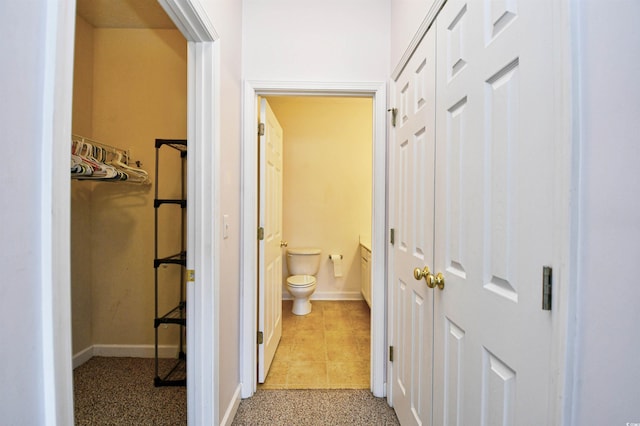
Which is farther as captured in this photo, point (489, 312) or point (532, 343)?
point (489, 312)

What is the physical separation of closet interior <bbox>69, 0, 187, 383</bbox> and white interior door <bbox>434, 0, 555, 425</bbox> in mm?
1994

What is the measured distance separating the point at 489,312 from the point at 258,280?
156cm

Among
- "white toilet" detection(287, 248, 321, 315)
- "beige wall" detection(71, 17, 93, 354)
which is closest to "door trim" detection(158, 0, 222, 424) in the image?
"beige wall" detection(71, 17, 93, 354)

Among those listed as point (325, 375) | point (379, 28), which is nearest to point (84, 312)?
point (325, 375)

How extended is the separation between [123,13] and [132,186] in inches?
51.6

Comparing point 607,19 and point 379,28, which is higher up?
point 379,28

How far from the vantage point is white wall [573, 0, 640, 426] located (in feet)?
1.55

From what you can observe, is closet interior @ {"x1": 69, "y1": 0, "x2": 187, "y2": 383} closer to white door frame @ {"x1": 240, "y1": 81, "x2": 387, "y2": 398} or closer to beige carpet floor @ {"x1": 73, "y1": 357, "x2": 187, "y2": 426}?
beige carpet floor @ {"x1": 73, "y1": 357, "x2": 187, "y2": 426}

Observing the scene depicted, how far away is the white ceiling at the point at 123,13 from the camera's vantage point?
189 cm

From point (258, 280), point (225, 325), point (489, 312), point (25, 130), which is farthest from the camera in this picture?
point (258, 280)

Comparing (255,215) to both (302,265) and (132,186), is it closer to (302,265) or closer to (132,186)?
(132,186)

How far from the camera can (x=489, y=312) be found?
2.51 feet

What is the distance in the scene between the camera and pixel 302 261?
131 inches

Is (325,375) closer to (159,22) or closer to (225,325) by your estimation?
(225,325)
